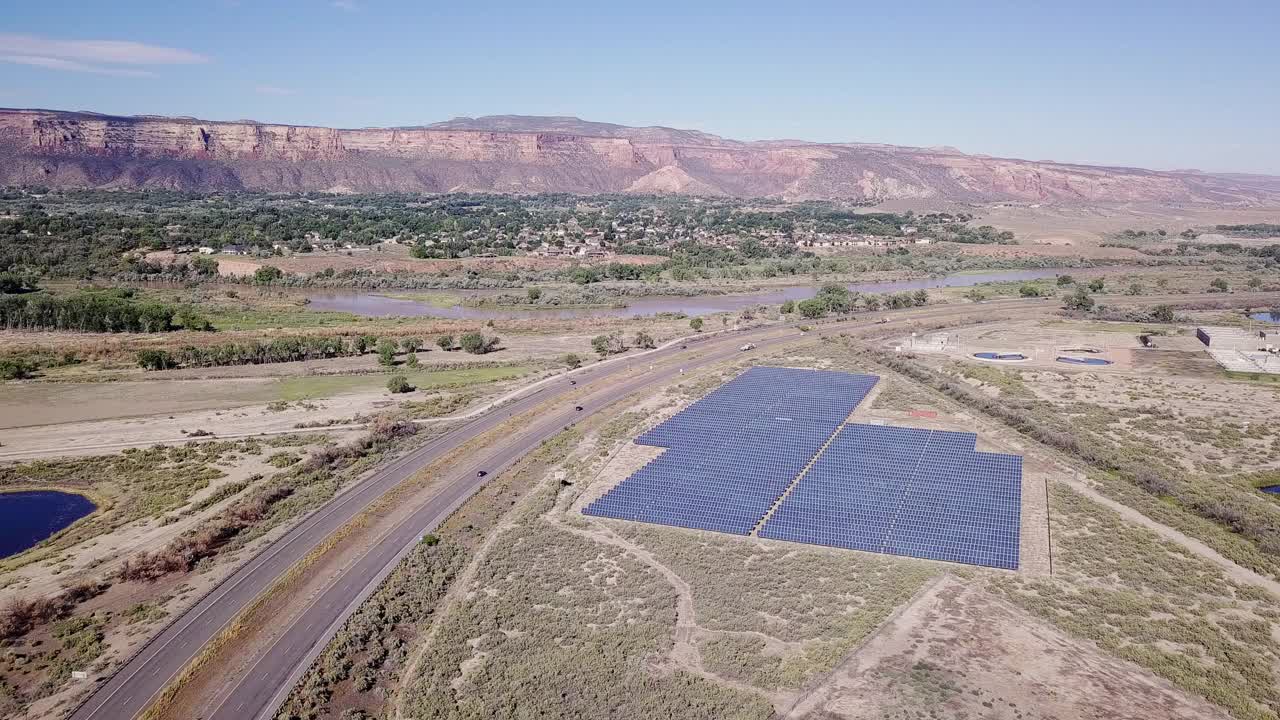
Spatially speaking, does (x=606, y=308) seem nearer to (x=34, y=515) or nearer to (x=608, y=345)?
(x=608, y=345)

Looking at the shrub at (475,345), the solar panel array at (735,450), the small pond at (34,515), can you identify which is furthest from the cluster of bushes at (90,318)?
the solar panel array at (735,450)

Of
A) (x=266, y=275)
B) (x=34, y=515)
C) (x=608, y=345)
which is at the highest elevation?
(x=266, y=275)

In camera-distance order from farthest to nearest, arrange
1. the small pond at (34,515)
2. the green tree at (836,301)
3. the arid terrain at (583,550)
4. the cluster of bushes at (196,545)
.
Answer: the green tree at (836,301), the small pond at (34,515), the cluster of bushes at (196,545), the arid terrain at (583,550)

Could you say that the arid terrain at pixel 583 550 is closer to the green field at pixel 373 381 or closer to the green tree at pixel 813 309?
the green field at pixel 373 381

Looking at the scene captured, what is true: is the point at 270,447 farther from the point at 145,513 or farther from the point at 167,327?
the point at 167,327

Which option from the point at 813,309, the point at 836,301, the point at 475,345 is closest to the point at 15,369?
the point at 475,345

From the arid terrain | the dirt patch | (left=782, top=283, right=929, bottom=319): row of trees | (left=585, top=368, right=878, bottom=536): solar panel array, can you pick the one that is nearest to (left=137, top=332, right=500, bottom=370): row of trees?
the arid terrain

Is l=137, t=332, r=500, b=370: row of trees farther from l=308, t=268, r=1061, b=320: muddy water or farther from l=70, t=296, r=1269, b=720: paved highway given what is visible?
l=308, t=268, r=1061, b=320: muddy water
